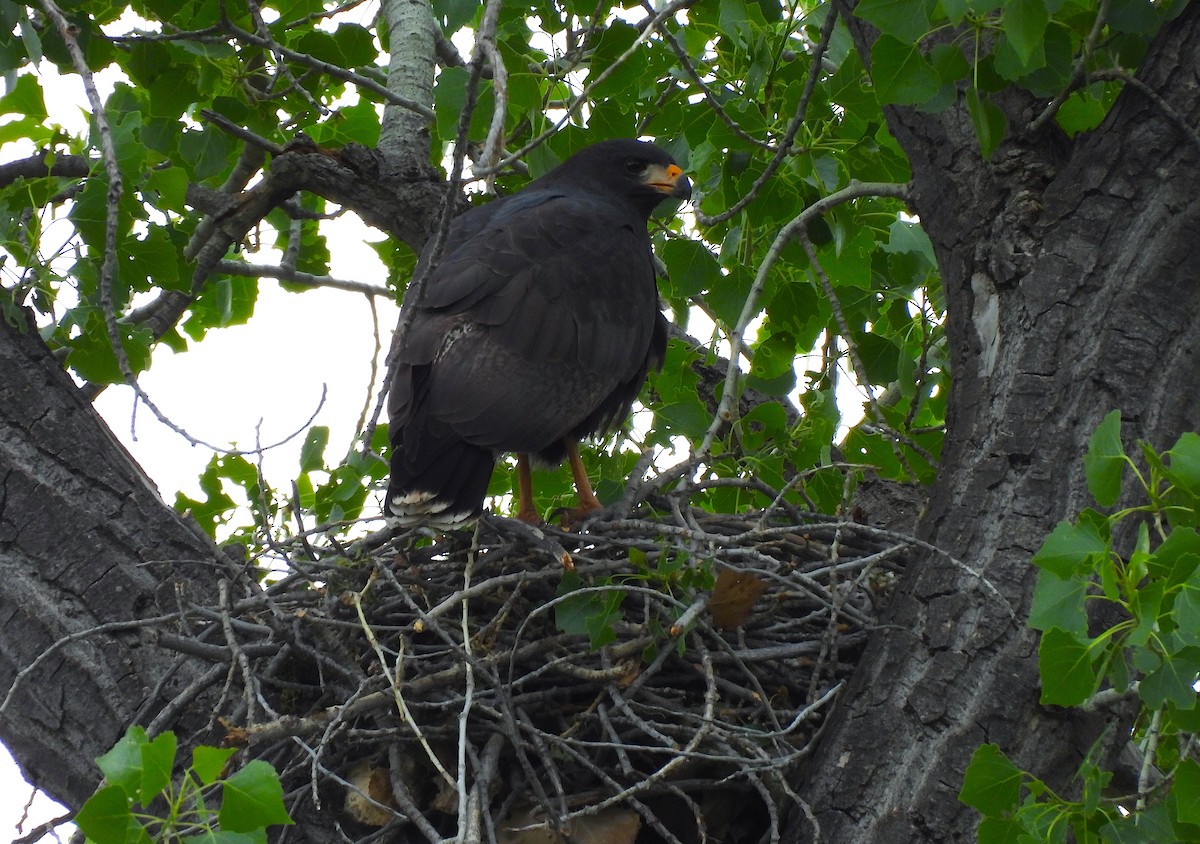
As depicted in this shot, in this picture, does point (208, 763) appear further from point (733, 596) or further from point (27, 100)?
point (27, 100)

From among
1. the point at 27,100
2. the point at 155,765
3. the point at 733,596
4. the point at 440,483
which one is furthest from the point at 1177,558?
the point at 27,100

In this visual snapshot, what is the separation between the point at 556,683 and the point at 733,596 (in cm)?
48

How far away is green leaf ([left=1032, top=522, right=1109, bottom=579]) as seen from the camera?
202cm

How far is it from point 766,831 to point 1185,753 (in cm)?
99

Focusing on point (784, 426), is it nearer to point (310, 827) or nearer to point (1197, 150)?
point (1197, 150)

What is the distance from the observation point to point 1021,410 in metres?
2.82

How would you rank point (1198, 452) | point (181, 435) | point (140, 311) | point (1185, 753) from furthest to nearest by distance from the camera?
point (140, 311)
point (181, 435)
point (1185, 753)
point (1198, 452)

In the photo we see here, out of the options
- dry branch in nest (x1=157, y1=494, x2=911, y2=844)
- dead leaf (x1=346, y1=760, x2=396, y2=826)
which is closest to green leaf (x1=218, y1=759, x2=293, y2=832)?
dry branch in nest (x1=157, y1=494, x2=911, y2=844)

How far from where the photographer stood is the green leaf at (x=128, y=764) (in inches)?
76.7

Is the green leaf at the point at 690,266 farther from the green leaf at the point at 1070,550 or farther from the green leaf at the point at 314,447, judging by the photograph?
the green leaf at the point at 1070,550

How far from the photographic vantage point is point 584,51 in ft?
12.1

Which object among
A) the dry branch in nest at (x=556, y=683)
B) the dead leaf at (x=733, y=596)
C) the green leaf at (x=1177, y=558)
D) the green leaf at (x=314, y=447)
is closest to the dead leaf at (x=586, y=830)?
the dry branch in nest at (x=556, y=683)

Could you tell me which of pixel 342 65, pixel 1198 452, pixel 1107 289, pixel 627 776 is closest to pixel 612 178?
pixel 342 65

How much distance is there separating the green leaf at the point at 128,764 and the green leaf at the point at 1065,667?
147cm
